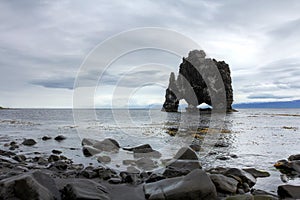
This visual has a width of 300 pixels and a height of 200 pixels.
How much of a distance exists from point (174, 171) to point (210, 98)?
339 feet

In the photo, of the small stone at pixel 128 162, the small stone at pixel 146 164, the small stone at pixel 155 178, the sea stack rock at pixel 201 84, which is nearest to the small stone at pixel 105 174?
the small stone at pixel 155 178

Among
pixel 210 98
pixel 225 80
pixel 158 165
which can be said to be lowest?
pixel 158 165

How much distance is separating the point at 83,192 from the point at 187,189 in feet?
8.87

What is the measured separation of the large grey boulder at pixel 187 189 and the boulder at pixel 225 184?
2.63 ft

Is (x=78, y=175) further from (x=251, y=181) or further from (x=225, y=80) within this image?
(x=225, y=80)

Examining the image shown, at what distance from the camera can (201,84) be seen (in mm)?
109562

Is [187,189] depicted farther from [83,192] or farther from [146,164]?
[146,164]

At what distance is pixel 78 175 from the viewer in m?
9.52

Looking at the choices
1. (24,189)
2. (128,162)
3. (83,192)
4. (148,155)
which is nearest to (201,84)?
(148,155)

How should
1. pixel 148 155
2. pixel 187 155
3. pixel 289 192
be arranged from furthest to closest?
pixel 148 155
pixel 187 155
pixel 289 192

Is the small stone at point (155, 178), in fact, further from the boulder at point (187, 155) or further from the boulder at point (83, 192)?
the boulder at point (187, 155)

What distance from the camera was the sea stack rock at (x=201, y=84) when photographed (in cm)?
10912

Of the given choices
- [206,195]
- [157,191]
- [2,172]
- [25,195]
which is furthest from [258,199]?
[2,172]

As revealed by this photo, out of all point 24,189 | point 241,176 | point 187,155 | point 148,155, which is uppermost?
point 24,189
